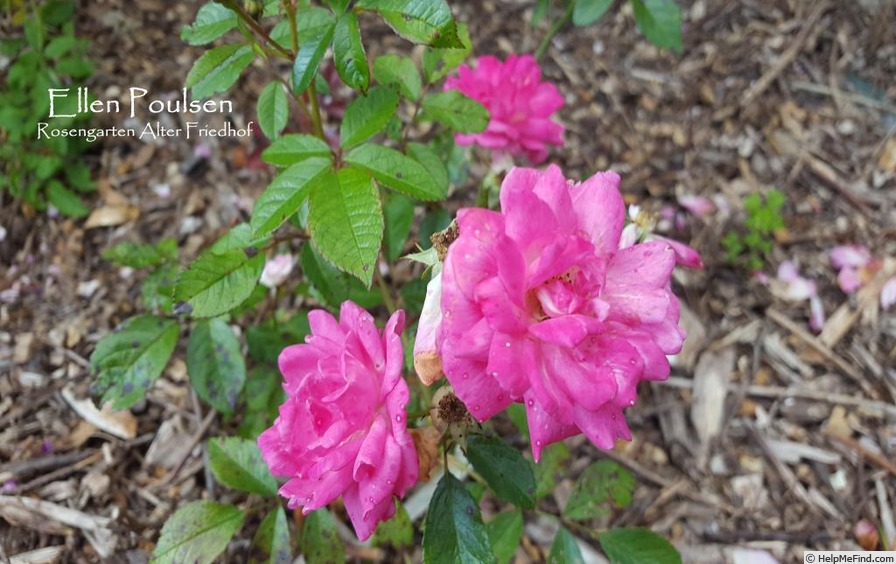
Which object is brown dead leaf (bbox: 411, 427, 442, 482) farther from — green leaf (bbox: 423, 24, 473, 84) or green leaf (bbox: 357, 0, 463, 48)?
green leaf (bbox: 423, 24, 473, 84)

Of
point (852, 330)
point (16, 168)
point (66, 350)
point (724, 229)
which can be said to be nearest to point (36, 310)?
point (66, 350)

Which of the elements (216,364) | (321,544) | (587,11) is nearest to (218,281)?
(216,364)

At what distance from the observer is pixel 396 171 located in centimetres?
114

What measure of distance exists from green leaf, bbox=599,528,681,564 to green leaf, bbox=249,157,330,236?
3.11 ft

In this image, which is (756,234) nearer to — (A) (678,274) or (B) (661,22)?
(A) (678,274)

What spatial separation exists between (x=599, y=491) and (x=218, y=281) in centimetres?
94

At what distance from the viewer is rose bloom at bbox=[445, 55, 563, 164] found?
1725 mm

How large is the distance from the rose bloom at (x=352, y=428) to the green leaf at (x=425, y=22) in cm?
40

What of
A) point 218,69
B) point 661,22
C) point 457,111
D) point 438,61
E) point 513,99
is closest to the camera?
point 218,69

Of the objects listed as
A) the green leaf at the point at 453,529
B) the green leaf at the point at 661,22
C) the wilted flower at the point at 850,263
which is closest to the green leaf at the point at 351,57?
the green leaf at the point at 453,529

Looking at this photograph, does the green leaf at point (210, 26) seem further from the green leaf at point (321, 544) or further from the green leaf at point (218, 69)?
the green leaf at point (321, 544)

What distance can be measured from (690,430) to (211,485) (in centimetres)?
141

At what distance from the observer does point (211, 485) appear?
1881 millimetres

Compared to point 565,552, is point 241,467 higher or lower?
higher
